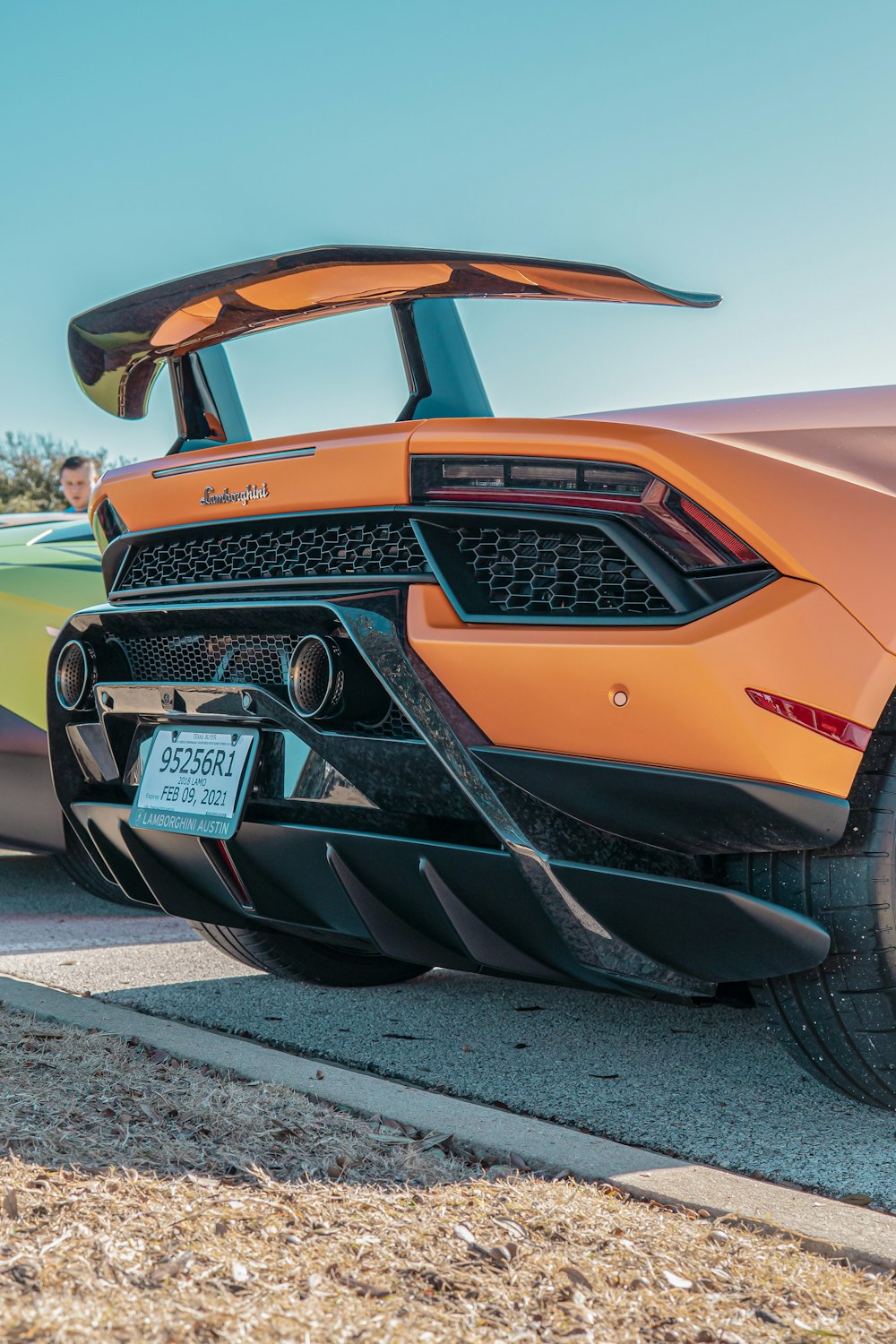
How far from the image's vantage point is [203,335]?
301 centimetres

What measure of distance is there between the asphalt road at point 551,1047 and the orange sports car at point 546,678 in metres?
0.22

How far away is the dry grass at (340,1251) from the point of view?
166 cm

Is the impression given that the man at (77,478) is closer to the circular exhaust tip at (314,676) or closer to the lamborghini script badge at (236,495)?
the lamborghini script badge at (236,495)

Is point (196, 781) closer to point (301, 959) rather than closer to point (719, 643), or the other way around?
point (301, 959)

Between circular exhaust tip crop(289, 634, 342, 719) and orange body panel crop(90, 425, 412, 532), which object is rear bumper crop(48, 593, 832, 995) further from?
orange body panel crop(90, 425, 412, 532)

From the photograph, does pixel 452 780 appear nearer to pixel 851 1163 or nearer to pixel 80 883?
pixel 851 1163

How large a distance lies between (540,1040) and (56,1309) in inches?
70.7

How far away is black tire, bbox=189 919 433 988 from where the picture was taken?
3.58 metres

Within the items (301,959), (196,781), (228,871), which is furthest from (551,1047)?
(196,781)

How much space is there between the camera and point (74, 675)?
311cm

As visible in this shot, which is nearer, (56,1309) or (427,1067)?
(56,1309)

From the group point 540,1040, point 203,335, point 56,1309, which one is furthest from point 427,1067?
point 203,335

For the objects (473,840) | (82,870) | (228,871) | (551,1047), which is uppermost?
(473,840)

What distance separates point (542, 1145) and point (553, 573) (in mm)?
1024
